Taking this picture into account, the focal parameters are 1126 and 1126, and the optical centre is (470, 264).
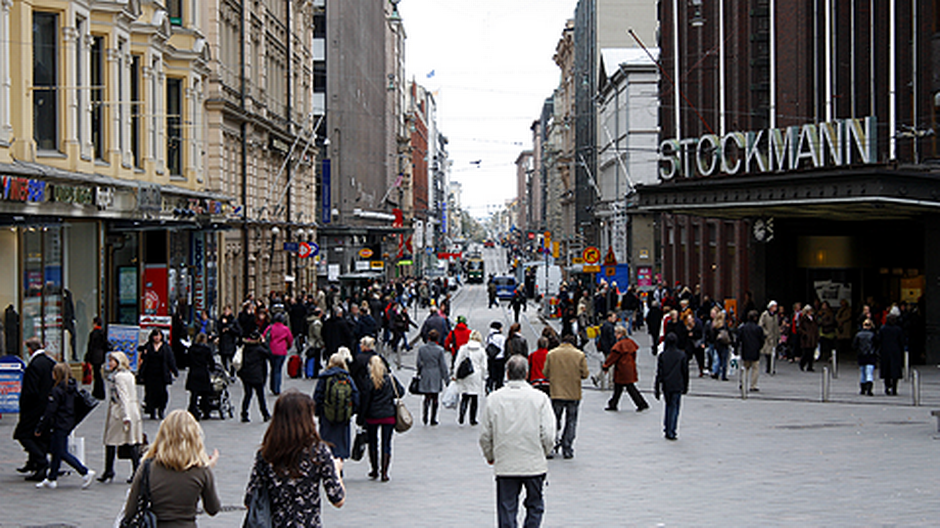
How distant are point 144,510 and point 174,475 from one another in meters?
0.24

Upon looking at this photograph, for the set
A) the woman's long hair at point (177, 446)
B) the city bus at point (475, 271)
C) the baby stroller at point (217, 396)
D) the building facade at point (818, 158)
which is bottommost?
the baby stroller at point (217, 396)

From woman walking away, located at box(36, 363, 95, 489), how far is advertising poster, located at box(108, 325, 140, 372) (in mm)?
10374

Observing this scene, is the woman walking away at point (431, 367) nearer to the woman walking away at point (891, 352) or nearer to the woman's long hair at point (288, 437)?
the woman walking away at point (891, 352)

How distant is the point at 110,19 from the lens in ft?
83.5

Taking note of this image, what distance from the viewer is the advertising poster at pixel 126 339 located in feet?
75.1

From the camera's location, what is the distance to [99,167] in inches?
992

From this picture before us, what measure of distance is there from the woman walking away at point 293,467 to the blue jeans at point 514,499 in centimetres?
256

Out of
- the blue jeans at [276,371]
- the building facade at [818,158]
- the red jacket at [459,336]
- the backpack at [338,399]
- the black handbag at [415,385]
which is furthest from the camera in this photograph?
the building facade at [818,158]

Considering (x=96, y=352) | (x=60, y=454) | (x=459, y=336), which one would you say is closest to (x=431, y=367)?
(x=459, y=336)

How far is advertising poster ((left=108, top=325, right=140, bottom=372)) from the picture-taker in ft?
75.1

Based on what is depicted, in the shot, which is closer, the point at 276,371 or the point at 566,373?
the point at 566,373

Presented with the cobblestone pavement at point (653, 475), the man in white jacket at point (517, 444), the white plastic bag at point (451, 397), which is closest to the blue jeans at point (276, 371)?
the cobblestone pavement at point (653, 475)

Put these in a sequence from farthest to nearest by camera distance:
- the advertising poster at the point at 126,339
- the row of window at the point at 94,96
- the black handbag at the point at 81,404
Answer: the advertising poster at the point at 126,339, the row of window at the point at 94,96, the black handbag at the point at 81,404

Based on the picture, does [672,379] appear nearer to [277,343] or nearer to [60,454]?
[60,454]
